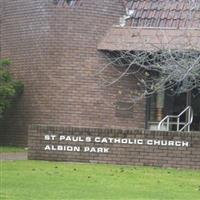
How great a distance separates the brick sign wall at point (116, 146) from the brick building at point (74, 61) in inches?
187

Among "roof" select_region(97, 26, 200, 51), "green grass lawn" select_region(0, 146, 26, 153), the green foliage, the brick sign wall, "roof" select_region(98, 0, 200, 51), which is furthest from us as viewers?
the green foliage

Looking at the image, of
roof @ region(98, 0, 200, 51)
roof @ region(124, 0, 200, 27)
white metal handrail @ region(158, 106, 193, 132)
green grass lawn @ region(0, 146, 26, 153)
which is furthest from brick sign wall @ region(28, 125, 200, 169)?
roof @ region(124, 0, 200, 27)

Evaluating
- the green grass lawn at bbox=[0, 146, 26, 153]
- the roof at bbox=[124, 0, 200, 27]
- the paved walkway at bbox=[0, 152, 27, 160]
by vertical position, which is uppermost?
the roof at bbox=[124, 0, 200, 27]

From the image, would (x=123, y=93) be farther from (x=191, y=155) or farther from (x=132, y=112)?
(x=191, y=155)

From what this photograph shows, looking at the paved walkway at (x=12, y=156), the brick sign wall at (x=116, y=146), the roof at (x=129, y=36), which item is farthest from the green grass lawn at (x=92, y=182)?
the roof at (x=129, y=36)

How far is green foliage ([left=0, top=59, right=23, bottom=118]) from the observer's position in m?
20.5

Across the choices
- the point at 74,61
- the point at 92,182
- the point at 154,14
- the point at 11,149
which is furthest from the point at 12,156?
the point at 154,14

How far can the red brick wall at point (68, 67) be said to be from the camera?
69.5ft

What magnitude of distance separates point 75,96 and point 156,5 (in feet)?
13.6

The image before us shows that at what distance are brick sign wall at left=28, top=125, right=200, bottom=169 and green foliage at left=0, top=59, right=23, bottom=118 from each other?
4.28 meters

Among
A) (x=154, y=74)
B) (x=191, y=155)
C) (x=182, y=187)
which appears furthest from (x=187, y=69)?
(x=154, y=74)

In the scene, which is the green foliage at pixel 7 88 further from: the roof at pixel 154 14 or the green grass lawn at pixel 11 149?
the roof at pixel 154 14

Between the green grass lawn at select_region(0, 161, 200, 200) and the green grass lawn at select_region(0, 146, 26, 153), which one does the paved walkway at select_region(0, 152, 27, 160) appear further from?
the green grass lawn at select_region(0, 161, 200, 200)

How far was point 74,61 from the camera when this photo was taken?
21.2 meters
